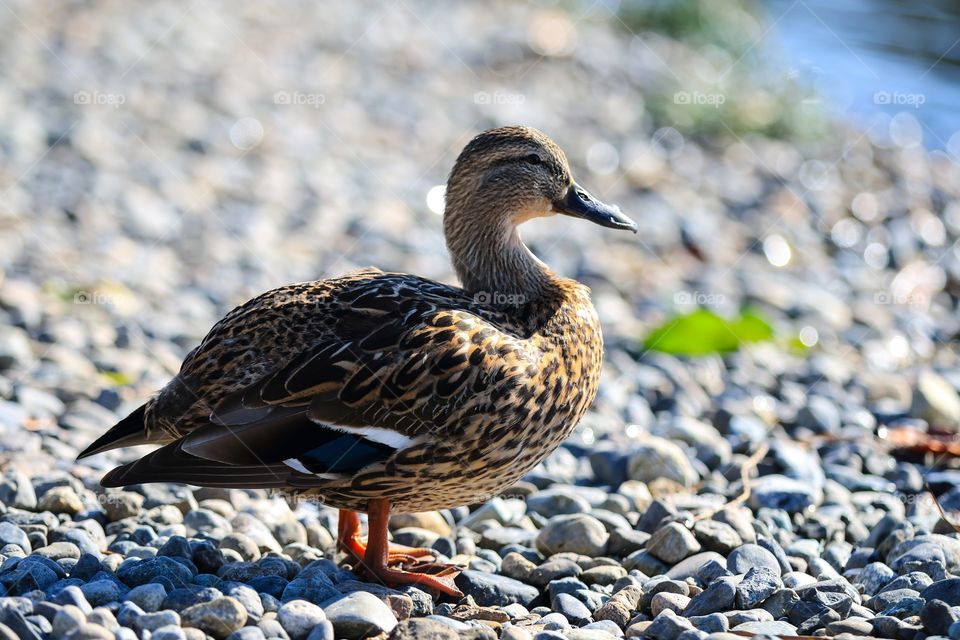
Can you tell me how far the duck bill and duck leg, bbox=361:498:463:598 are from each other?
64.5 inches

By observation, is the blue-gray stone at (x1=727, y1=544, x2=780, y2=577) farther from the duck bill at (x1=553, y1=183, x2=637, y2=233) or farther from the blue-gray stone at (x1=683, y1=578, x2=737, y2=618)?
the duck bill at (x1=553, y1=183, x2=637, y2=233)

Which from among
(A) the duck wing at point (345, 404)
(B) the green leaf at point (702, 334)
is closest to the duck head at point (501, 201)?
(A) the duck wing at point (345, 404)

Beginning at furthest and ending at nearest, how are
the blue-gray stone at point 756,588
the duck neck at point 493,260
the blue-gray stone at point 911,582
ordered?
the duck neck at point 493,260
the blue-gray stone at point 911,582
the blue-gray stone at point 756,588

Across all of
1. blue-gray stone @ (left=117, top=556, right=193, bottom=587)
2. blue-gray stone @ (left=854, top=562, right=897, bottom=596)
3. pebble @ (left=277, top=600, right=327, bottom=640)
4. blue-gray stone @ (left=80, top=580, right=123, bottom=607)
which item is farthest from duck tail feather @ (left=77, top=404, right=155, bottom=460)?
blue-gray stone @ (left=854, top=562, right=897, bottom=596)

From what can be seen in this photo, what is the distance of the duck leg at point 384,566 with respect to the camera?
433 cm

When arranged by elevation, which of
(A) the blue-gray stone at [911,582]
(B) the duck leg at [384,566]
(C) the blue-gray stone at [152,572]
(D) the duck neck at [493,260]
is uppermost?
(D) the duck neck at [493,260]

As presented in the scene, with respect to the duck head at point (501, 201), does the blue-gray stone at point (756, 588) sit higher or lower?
lower

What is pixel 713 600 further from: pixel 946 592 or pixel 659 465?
pixel 659 465

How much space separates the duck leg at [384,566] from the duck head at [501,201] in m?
1.18

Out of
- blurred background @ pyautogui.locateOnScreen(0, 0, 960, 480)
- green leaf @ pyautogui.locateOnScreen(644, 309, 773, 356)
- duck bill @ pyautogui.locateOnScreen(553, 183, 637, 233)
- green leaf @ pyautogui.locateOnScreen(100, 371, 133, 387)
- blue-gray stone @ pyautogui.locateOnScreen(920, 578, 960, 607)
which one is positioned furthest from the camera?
green leaf @ pyautogui.locateOnScreen(644, 309, 773, 356)

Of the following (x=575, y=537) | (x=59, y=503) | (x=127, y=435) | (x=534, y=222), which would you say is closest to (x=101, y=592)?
(x=127, y=435)

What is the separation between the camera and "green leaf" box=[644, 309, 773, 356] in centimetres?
757

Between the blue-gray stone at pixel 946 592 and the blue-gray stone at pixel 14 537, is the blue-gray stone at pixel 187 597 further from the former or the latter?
the blue-gray stone at pixel 946 592

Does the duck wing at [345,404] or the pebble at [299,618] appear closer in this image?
the pebble at [299,618]
